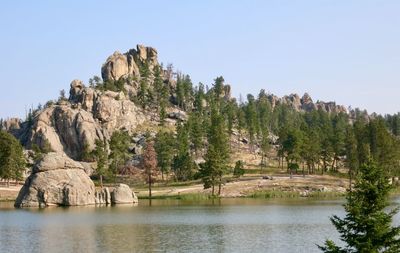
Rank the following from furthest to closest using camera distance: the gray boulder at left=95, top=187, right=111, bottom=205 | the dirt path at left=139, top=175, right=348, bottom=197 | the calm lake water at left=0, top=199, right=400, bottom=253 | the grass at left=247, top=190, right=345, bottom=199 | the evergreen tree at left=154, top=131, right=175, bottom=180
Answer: the evergreen tree at left=154, top=131, right=175, bottom=180 → the dirt path at left=139, top=175, right=348, bottom=197 → the grass at left=247, top=190, right=345, bottom=199 → the gray boulder at left=95, top=187, right=111, bottom=205 → the calm lake water at left=0, top=199, right=400, bottom=253

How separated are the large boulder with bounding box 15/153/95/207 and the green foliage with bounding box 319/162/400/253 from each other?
262ft

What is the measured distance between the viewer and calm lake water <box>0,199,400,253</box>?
48781 mm

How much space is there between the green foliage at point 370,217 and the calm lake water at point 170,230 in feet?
63.3

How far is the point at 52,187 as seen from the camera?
101 meters

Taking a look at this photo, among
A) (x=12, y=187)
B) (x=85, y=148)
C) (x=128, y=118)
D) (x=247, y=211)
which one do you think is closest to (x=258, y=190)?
(x=247, y=211)

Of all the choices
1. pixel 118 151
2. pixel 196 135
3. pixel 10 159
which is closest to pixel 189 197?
pixel 10 159

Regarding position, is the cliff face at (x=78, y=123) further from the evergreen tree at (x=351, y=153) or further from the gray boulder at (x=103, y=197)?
the evergreen tree at (x=351, y=153)

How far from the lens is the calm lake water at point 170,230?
4878 centimetres

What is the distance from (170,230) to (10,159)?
256 ft

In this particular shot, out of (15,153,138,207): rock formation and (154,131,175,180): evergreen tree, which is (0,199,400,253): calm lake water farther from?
(154,131,175,180): evergreen tree

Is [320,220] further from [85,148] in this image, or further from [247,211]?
[85,148]

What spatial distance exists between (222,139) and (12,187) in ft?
173

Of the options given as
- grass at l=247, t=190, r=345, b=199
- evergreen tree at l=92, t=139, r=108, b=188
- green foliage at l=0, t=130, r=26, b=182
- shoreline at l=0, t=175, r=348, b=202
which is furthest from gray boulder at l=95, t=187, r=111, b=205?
green foliage at l=0, t=130, r=26, b=182

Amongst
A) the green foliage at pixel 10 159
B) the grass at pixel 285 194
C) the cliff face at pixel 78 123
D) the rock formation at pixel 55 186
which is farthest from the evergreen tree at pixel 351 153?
the cliff face at pixel 78 123
